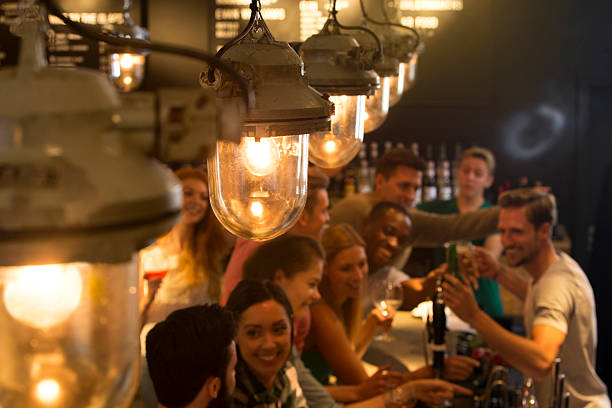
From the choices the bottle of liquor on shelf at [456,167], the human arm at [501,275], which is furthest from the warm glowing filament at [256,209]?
the bottle of liquor on shelf at [456,167]

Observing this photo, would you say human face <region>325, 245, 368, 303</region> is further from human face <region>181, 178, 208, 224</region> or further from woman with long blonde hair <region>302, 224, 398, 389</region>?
human face <region>181, 178, 208, 224</region>

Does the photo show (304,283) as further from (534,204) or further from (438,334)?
(534,204)

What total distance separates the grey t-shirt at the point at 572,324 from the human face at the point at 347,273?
71cm

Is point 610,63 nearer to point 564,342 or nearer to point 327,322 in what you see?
point 564,342

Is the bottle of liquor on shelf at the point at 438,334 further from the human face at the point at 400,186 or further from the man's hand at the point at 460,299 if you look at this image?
the human face at the point at 400,186

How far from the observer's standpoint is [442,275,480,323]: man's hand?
3.24 m

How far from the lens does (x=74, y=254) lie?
47 cm

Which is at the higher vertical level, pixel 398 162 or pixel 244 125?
pixel 244 125

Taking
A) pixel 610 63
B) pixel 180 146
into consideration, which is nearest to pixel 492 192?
pixel 610 63

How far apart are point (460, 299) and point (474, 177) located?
190 cm

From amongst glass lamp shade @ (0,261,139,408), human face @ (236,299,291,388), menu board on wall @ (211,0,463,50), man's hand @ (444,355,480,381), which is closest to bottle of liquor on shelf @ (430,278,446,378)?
man's hand @ (444,355,480,381)

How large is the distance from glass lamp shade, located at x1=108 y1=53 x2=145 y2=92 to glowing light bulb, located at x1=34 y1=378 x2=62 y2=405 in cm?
277

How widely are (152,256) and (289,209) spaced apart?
272 cm

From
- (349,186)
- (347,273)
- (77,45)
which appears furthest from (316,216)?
(77,45)
